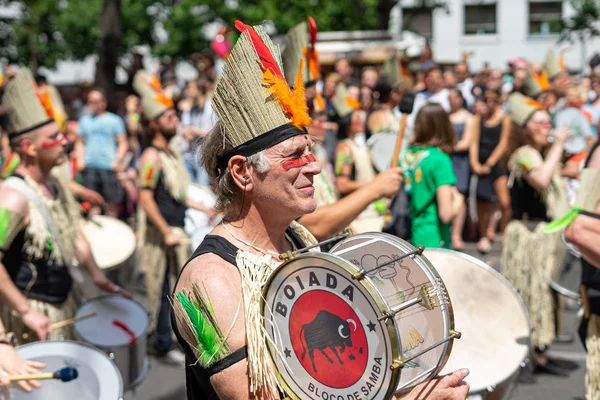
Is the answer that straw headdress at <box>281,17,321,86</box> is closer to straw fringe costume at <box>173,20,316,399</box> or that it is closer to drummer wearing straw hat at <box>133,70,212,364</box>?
straw fringe costume at <box>173,20,316,399</box>

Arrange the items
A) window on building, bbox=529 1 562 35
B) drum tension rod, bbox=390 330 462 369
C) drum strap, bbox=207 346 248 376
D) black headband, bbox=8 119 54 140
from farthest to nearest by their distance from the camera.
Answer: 1. window on building, bbox=529 1 562 35
2. black headband, bbox=8 119 54 140
3. drum strap, bbox=207 346 248 376
4. drum tension rod, bbox=390 330 462 369

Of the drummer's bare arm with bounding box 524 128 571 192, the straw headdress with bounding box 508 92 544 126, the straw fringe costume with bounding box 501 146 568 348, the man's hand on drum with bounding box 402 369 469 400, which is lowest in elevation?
the straw fringe costume with bounding box 501 146 568 348

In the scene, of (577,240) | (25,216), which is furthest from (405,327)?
(25,216)

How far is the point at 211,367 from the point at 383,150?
4328mm

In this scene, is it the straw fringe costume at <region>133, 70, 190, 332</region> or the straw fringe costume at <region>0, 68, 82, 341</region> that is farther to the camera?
the straw fringe costume at <region>133, 70, 190, 332</region>

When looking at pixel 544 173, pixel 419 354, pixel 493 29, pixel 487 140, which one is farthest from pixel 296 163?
pixel 493 29

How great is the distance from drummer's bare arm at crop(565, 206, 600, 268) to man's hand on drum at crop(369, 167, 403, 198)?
76 cm

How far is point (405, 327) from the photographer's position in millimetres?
2145

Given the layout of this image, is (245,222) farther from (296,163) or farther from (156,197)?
(156,197)

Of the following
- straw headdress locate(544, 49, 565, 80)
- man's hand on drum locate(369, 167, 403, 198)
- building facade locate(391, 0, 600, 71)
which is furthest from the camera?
building facade locate(391, 0, 600, 71)

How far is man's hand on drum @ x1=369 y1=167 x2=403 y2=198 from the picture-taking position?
360 centimetres

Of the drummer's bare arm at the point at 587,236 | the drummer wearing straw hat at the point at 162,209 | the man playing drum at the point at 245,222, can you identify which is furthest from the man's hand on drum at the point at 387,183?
the drummer wearing straw hat at the point at 162,209

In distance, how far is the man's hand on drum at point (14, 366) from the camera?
306 centimetres

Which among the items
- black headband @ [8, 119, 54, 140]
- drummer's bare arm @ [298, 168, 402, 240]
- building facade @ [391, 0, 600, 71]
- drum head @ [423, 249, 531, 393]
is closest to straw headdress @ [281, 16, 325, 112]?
drummer's bare arm @ [298, 168, 402, 240]
